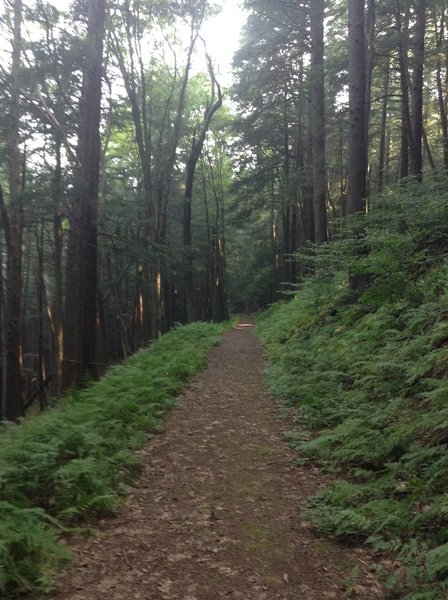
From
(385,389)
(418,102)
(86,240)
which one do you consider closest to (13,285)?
(86,240)

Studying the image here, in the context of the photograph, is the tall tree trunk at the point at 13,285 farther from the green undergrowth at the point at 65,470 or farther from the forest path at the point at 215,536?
the forest path at the point at 215,536

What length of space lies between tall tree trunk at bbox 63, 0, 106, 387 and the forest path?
14.6 feet

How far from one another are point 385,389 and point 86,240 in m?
6.87

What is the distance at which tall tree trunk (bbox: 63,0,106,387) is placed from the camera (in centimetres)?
986

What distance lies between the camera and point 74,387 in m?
9.60

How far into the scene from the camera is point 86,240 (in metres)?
9.98

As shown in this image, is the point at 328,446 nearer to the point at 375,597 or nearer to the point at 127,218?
the point at 375,597

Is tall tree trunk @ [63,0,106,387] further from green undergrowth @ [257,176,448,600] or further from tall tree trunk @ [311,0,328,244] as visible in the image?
tall tree trunk @ [311,0,328,244]

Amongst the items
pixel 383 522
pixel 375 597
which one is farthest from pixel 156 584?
pixel 383 522

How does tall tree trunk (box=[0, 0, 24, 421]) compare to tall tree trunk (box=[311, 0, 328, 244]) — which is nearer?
tall tree trunk (box=[0, 0, 24, 421])

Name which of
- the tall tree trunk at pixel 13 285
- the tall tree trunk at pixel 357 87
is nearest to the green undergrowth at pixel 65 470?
the tall tree trunk at pixel 13 285

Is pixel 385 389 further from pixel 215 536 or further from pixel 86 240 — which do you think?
pixel 86 240

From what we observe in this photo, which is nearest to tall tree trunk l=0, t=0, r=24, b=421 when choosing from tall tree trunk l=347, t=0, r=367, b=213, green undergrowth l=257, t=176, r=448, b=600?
green undergrowth l=257, t=176, r=448, b=600

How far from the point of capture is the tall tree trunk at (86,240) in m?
9.86
